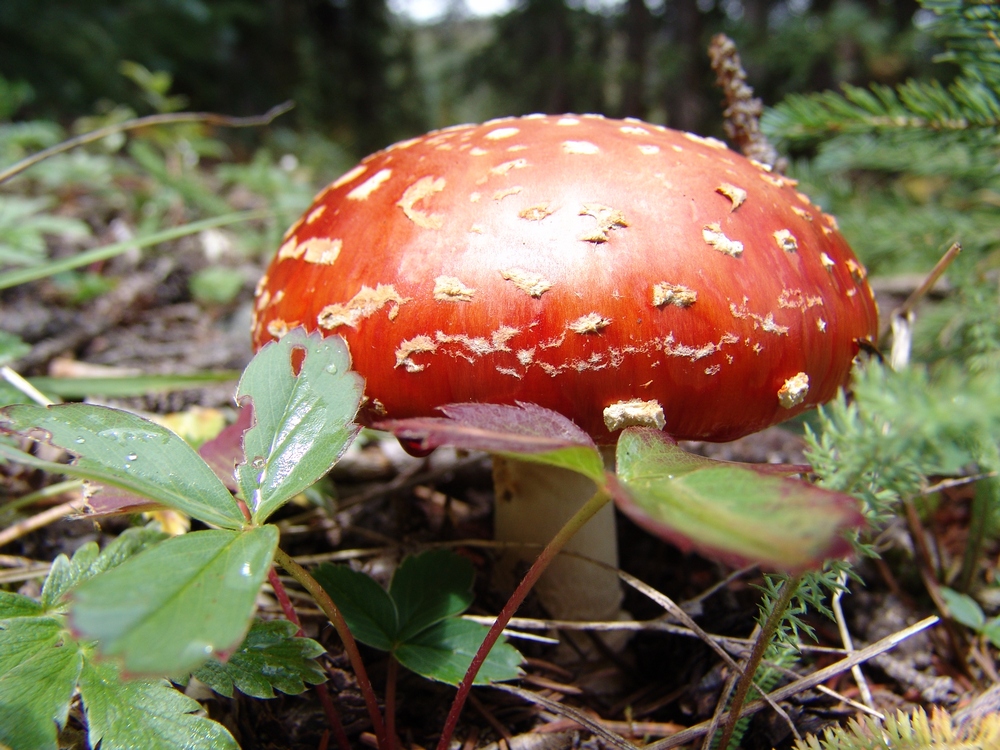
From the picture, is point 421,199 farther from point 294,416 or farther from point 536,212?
point 294,416

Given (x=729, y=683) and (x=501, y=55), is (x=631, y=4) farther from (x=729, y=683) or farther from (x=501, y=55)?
(x=729, y=683)

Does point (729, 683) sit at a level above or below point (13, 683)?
below

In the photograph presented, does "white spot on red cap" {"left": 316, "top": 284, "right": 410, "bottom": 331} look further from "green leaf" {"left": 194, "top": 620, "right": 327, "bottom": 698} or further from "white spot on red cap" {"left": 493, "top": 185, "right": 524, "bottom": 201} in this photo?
"green leaf" {"left": 194, "top": 620, "right": 327, "bottom": 698}

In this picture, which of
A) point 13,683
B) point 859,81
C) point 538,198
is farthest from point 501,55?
point 13,683

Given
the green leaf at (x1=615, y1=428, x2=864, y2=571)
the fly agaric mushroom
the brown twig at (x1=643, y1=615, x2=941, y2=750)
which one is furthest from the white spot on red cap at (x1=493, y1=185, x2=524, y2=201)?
the brown twig at (x1=643, y1=615, x2=941, y2=750)

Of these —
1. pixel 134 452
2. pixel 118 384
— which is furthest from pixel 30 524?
pixel 134 452
